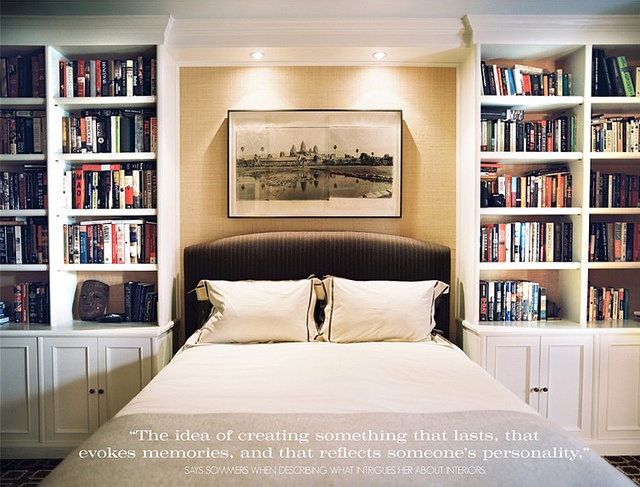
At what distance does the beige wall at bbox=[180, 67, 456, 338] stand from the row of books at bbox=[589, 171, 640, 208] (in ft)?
2.72

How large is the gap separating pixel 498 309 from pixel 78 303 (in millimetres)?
2615

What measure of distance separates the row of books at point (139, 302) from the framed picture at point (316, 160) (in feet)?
2.41

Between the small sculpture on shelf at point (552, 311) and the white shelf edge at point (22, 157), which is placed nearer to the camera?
the white shelf edge at point (22, 157)

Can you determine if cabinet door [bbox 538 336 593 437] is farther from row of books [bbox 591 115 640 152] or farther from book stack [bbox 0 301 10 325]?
book stack [bbox 0 301 10 325]

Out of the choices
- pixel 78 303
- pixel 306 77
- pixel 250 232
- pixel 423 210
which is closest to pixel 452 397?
pixel 423 210

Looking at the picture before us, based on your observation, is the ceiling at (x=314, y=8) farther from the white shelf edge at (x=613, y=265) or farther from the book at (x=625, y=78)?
the white shelf edge at (x=613, y=265)

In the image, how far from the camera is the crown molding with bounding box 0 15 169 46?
9.17ft

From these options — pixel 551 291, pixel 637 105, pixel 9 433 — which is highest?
pixel 637 105

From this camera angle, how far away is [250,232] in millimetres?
3207

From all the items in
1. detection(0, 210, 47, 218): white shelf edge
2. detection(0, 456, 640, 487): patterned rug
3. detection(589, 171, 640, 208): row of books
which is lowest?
detection(0, 456, 640, 487): patterned rug

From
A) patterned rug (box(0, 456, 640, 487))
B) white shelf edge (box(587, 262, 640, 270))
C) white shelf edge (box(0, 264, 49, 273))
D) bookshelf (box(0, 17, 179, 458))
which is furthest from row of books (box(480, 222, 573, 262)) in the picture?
white shelf edge (box(0, 264, 49, 273))

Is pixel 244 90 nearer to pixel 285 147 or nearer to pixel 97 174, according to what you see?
pixel 285 147

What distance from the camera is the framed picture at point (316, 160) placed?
3146mm

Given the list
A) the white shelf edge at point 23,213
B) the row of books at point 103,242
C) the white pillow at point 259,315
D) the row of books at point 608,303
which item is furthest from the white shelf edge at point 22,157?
the row of books at point 608,303
